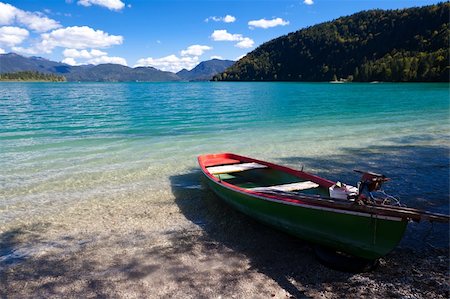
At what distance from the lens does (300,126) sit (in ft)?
91.5

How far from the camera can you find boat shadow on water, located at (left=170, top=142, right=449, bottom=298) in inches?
252

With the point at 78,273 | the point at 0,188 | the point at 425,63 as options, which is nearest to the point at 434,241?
the point at 78,273

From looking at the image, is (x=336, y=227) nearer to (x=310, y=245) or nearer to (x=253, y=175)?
(x=310, y=245)

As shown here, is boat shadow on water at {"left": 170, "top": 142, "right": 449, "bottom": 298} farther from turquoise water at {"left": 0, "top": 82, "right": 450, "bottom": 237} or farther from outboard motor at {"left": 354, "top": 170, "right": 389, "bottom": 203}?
outboard motor at {"left": 354, "top": 170, "right": 389, "bottom": 203}

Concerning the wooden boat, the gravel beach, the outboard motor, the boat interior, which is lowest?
the gravel beach

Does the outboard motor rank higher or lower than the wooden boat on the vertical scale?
higher

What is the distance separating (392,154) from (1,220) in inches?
645

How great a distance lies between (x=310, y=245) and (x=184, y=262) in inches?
113

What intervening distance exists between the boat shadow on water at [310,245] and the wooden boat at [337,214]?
49cm

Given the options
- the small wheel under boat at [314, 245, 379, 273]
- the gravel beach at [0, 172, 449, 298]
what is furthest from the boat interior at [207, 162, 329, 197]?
the small wheel under boat at [314, 245, 379, 273]

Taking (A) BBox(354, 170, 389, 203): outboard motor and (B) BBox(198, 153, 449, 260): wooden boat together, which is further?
(A) BBox(354, 170, 389, 203): outboard motor

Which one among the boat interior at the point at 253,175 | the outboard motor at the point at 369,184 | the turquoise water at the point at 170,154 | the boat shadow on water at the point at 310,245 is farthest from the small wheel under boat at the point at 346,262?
the turquoise water at the point at 170,154

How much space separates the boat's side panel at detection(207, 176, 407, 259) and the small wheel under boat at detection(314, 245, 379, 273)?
0.22 m

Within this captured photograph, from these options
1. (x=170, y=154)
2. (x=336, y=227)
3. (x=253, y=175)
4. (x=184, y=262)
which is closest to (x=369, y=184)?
(x=336, y=227)
